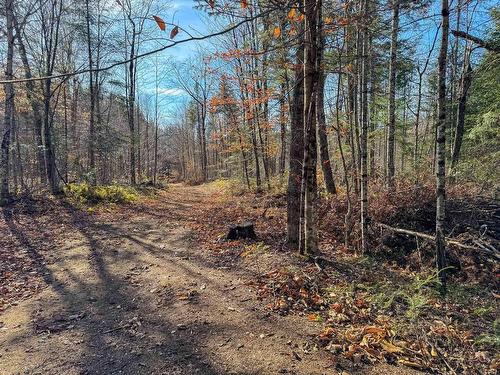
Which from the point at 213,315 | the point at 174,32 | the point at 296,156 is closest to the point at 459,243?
the point at 296,156

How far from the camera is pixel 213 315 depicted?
13.4ft

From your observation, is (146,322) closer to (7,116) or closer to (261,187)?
(7,116)

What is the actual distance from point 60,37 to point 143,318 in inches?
655

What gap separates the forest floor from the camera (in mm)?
3172

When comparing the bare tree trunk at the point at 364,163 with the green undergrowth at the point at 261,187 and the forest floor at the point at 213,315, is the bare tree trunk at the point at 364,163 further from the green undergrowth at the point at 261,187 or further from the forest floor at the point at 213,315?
the green undergrowth at the point at 261,187

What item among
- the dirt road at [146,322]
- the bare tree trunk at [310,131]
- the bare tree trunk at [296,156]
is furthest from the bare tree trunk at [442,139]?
the dirt road at [146,322]

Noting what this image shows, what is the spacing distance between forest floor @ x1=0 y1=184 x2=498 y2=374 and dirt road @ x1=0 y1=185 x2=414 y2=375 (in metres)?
0.02

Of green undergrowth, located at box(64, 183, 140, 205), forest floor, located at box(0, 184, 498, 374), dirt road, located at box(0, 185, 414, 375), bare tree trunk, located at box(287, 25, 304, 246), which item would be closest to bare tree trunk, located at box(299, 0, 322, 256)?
bare tree trunk, located at box(287, 25, 304, 246)

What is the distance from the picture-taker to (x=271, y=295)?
4.48 m

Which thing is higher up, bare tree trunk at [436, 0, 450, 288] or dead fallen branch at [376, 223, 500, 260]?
bare tree trunk at [436, 0, 450, 288]

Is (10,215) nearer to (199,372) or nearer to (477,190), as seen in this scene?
(199,372)

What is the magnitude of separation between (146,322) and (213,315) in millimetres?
867

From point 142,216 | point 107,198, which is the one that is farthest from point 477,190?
point 107,198

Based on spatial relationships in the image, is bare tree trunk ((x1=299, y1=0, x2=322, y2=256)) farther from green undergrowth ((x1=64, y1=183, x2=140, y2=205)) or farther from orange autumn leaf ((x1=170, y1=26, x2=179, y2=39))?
green undergrowth ((x1=64, y1=183, x2=140, y2=205))
